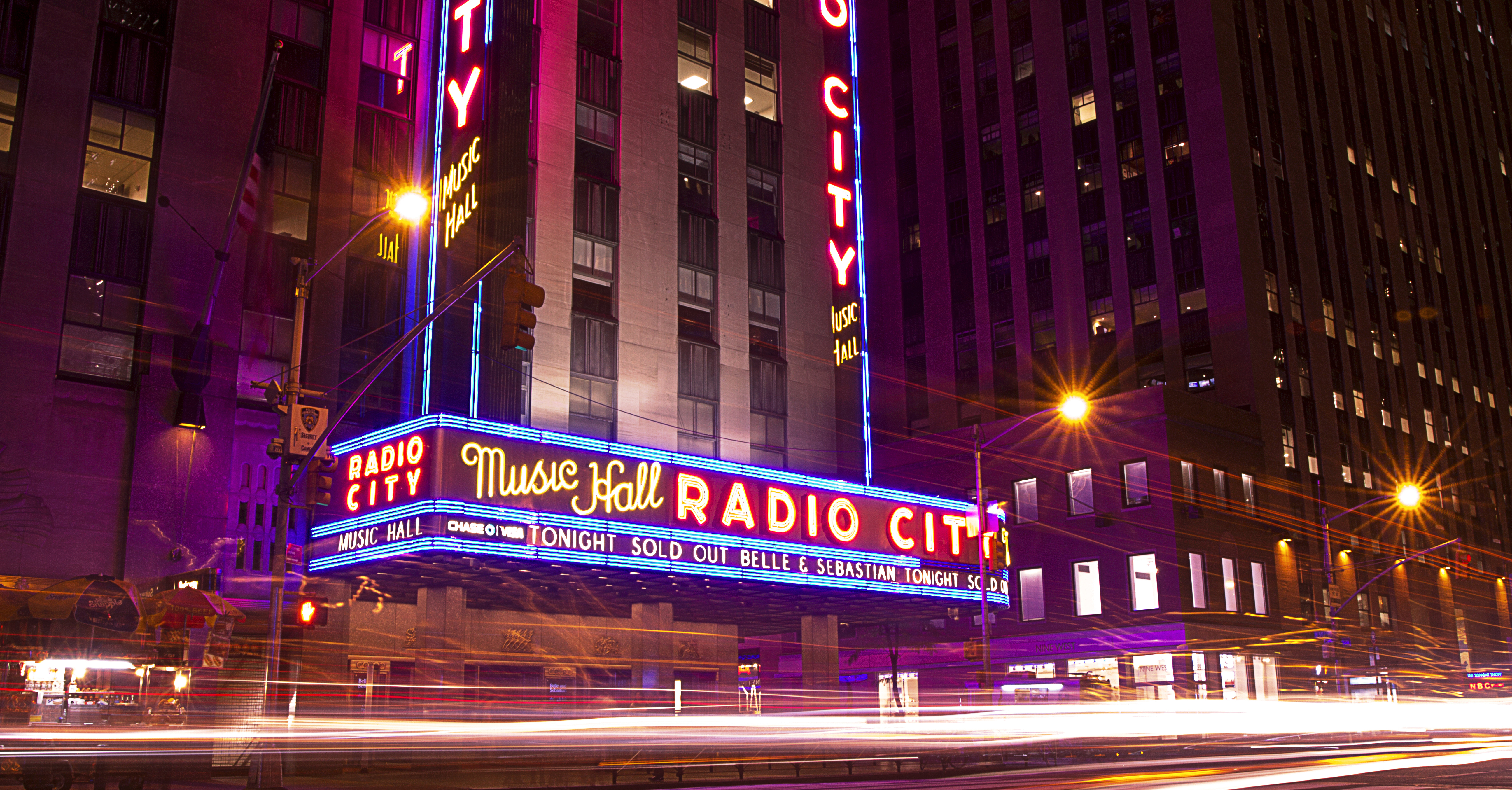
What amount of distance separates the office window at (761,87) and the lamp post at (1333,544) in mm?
26362

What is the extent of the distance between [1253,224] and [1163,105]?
816 centimetres

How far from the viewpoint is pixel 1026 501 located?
54.7m

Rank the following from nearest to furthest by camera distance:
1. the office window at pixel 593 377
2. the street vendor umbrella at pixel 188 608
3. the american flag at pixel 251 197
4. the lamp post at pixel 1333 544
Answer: the street vendor umbrella at pixel 188 608 → the american flag at pixel 251 197 → the office window at pixel 593 377 → the lamp post at pixel 1333 544

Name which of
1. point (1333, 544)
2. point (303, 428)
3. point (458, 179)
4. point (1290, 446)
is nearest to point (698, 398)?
point (458, 179)

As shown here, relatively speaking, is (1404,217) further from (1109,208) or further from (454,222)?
(454,222)

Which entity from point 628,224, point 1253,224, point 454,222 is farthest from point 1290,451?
point 454,222

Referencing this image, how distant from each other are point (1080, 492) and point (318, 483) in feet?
131

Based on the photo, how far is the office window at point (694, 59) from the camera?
40.1m

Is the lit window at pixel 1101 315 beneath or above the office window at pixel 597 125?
above

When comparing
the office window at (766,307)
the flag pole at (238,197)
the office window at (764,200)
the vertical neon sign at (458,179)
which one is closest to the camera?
the flag pole at (238,197)

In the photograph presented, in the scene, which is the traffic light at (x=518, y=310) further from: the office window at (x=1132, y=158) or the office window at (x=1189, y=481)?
the office window at (x=1132, y=158)

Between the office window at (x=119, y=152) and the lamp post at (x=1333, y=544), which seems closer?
the office window at (x=119, y=152)

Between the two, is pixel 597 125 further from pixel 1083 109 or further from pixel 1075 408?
pixel 1083 109

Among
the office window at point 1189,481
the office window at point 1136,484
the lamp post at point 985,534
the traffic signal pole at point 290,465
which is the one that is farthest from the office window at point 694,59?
the office window at point 1189,481
